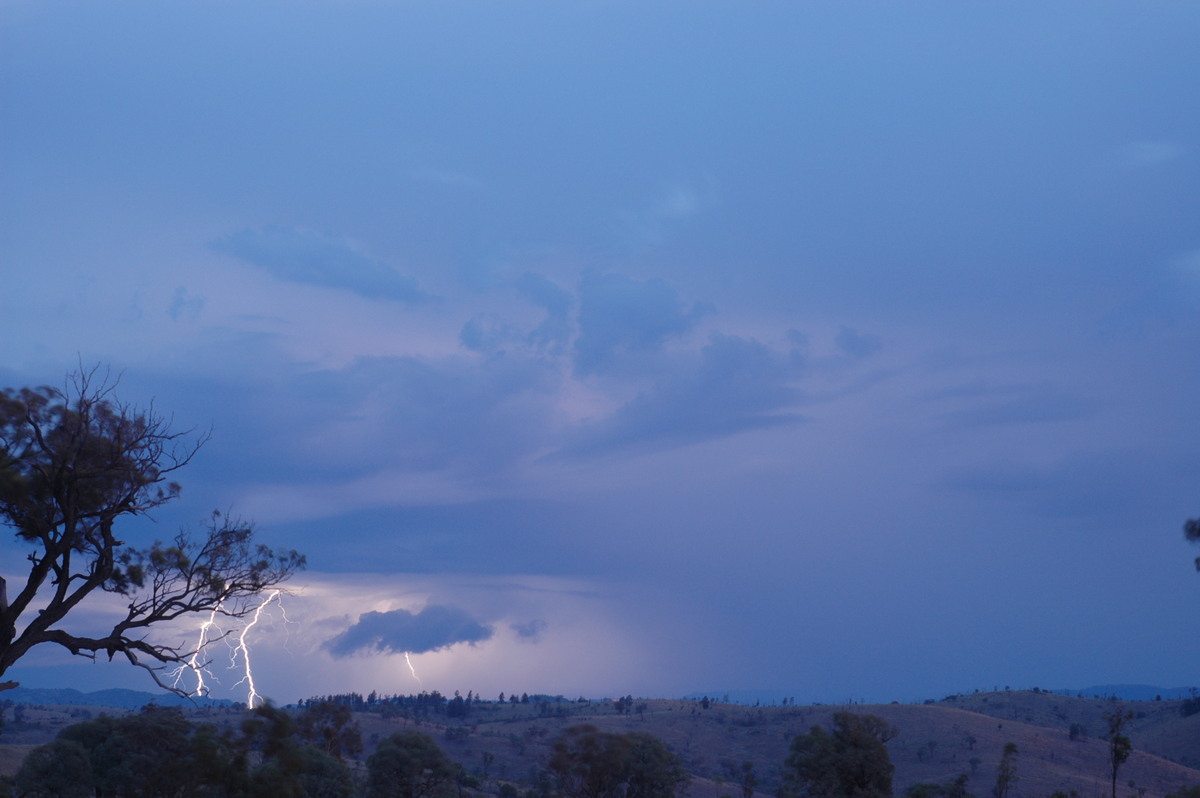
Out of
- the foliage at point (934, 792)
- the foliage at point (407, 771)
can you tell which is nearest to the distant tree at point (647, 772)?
the foliage at point (407, 771)

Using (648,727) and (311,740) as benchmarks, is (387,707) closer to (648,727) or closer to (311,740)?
(648,727)

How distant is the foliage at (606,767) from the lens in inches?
1566

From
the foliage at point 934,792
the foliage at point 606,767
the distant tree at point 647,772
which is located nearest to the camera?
the foliage at point 606,767

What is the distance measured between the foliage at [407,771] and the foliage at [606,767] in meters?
7.98

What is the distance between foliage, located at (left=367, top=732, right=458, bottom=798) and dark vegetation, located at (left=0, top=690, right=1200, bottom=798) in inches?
2.9

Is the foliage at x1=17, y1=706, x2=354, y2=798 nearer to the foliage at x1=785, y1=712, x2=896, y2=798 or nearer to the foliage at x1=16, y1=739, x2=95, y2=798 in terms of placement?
the foliage at x1=16, y1=739, x2=95, y2=798

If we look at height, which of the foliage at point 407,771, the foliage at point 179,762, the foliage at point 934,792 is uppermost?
the foliage at point 179,762

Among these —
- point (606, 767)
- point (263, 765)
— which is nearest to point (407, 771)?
point (606, 767)

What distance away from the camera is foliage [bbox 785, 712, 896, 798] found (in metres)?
44.0

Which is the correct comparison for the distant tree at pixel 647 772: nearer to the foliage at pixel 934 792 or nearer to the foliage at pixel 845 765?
the foliage at pixel 845 765

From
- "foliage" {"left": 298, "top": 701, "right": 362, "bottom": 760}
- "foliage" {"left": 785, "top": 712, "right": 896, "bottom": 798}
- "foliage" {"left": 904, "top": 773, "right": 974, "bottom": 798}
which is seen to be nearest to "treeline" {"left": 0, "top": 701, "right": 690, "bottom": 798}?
"foliage" {"left": 298, "top": 701, "right": 362, "bottom": 760}

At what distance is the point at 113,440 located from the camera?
23016 millimetres

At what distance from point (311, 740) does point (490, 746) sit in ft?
133

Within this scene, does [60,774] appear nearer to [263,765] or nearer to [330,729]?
[263,765]
